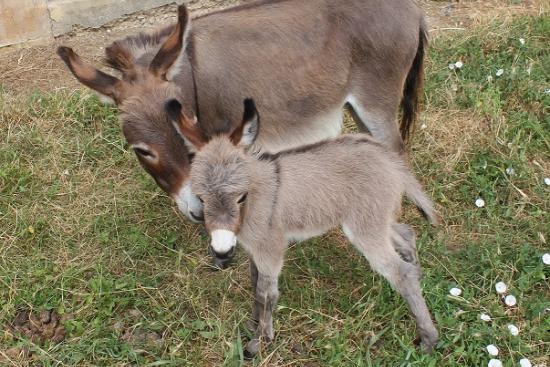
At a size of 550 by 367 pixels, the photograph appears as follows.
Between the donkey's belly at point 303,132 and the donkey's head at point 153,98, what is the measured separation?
0.61 metres

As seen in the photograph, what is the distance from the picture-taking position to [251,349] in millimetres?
3209

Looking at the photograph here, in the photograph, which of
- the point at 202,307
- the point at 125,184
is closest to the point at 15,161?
the point at 125,184

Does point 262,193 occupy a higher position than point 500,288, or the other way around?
point 262,193

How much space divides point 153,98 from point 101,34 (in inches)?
125

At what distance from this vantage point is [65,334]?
11.0 ft

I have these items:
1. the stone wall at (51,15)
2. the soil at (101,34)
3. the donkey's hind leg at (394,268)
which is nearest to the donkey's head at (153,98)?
the donkey's hind leg at (394,268)

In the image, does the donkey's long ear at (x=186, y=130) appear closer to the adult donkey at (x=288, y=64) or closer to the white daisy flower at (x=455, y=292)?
the adult donkey at (x=288, y=64)

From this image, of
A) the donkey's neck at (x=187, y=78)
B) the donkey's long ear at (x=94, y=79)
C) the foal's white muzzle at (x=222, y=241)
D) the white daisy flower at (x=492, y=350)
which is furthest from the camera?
the donkey's neck at (x=187, y=78)

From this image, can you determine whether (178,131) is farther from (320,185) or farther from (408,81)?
(408,81)

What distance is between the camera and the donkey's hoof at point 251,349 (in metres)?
3.19

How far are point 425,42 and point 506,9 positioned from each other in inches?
94.2

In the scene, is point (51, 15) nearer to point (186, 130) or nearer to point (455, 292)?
point (186, 130)

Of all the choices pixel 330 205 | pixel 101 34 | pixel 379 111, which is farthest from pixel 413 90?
pixel 101 34

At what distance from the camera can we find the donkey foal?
2.86m
